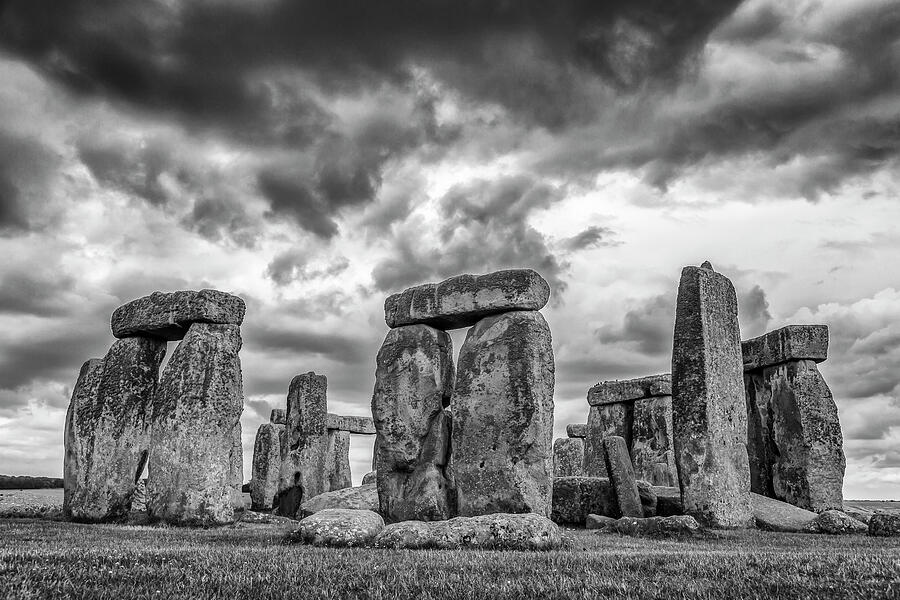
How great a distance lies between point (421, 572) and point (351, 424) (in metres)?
24.7

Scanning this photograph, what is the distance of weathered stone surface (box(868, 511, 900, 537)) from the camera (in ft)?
39.7

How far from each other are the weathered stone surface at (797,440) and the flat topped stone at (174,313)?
13.1 meters

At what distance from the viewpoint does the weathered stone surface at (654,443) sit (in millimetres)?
23156

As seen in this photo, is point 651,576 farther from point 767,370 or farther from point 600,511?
point 767,370

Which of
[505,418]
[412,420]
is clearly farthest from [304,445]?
[505,418]

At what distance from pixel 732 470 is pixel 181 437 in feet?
32.4

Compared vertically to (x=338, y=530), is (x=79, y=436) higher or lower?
→ higher

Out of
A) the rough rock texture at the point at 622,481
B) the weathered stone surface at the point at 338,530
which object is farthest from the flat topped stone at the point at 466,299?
the weathered stone surface at the point at 338,530

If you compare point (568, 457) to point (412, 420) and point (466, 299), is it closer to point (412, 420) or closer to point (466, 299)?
point (412, 420)

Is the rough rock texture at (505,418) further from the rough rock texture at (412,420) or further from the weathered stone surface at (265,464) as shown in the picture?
the weathered stone surface at (265,464)

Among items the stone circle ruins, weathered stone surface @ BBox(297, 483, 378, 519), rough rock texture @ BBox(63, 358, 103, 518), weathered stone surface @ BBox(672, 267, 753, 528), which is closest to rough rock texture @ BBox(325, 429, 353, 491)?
weathered stone surface @ BBox(297, 483, 378, 519)

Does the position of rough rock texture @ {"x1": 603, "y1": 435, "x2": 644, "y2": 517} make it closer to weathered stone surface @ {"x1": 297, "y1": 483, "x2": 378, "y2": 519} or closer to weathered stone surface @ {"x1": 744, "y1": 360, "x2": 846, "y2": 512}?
weathered stone surface @ {"x1": 297, "y1": 483, "x2": 378, "y2": 519}

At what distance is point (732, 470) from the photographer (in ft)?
47.8

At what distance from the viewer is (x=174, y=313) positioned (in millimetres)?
13984
